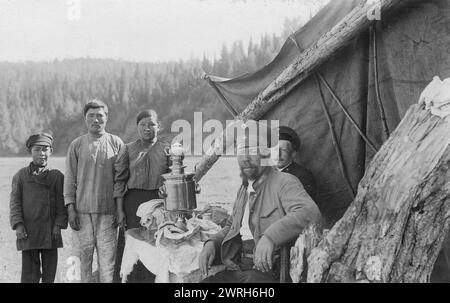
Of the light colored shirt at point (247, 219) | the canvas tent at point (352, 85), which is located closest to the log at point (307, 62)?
the canvas tent at point (352, 85)

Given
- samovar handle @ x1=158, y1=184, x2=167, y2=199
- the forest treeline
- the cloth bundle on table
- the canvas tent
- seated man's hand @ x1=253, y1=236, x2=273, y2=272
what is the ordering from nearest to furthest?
seated man's hand @ x1=253, y1=236, x2=273, y2=272 → the cloth bundle on table → the canvas tent → samovar handle @ x1=158, y1=184, x2=167, y2=199 → the forest treeline

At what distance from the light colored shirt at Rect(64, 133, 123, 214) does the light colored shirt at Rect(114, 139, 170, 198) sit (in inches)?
2.3

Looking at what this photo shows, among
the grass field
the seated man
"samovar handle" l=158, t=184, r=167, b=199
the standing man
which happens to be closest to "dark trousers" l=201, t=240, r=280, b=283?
the seated man

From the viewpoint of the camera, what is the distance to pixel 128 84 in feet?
11.9

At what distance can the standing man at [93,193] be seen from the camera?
134 inches

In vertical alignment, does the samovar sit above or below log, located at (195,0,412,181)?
below

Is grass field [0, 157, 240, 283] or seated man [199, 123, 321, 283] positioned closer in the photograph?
seated man [199, 123, 321, 283]

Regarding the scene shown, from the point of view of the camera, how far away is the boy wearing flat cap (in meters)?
3.32

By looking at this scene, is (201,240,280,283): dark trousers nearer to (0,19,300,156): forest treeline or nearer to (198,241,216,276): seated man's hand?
(198,241,216,276): seated man's hand

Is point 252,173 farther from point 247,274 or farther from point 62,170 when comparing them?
point 62,170

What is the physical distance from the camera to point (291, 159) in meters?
3.29

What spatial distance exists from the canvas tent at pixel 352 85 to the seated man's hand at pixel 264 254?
566mm
